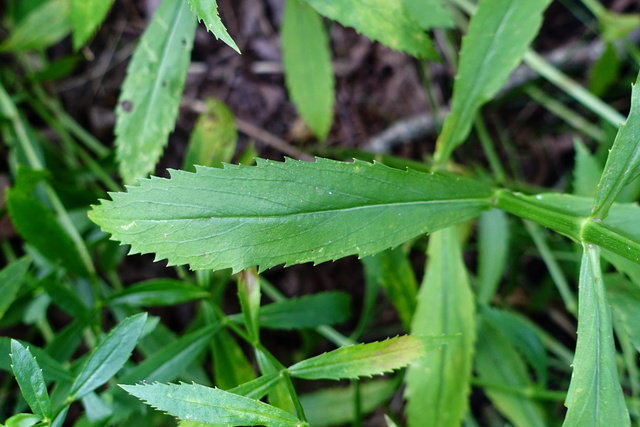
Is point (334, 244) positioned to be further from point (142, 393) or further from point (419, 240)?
point (419, 240)

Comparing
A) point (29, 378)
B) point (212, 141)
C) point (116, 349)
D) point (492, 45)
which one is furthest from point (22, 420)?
point (492, 45)

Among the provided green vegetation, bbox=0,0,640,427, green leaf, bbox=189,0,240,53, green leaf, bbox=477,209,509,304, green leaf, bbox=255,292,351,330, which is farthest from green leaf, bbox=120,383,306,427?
green leaf, bbox=477,209,509,304

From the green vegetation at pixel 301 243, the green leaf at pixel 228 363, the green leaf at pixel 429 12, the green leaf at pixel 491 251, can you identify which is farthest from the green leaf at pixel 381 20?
the green leaf at pixel 228 363

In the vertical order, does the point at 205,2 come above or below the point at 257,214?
above

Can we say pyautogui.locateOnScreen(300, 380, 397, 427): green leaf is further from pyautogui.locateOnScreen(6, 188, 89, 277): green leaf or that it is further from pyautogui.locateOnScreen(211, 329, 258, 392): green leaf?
pyautogui.locateOnScreen(6, 188, 89, 277): green leaf

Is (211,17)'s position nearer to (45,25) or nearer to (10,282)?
(10,282)

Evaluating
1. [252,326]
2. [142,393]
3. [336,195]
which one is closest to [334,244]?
[336,195]
